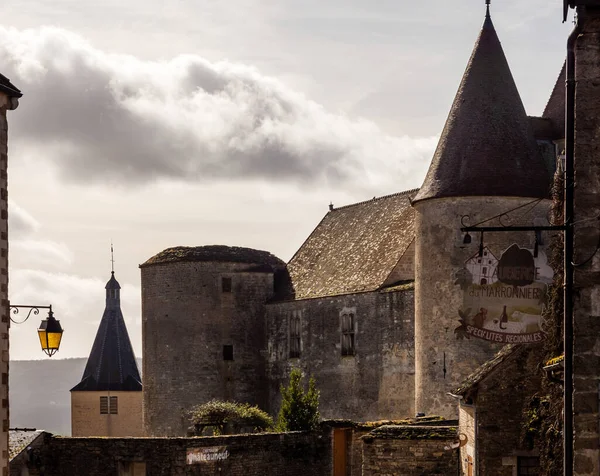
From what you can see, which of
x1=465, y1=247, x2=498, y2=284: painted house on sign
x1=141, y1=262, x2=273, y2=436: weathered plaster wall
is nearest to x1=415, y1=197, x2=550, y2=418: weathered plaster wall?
x1=141, y1=262, x2=273, y2=436: weathered plaster wall

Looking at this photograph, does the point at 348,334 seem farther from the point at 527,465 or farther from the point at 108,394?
the point at 108,394

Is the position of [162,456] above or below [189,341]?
below

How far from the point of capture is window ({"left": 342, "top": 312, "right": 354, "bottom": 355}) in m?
51.4

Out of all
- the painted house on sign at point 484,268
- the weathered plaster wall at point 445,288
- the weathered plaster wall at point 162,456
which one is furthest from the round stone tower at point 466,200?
the painted house on sign at point 484,268

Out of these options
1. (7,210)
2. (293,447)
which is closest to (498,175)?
(293,447)

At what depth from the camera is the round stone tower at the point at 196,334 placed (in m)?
56.1

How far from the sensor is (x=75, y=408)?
80000mm

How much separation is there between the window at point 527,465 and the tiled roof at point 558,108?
18.3 meters

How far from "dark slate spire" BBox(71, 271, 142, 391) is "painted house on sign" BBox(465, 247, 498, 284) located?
2329 inches

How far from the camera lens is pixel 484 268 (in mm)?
21500

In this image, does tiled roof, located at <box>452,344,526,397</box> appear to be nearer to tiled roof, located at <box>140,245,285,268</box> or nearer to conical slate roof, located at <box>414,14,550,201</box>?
conical slate roof, located at <box>414,14,550,201</box>

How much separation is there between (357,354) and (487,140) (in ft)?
33.1

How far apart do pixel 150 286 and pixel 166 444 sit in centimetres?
1764

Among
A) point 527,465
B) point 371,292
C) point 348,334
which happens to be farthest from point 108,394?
point 527,465
